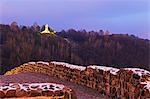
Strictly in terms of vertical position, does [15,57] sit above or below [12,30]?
below

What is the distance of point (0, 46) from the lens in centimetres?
1270

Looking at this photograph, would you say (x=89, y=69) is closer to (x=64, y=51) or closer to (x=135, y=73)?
(x=135, y=73)

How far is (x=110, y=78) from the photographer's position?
15.7ft

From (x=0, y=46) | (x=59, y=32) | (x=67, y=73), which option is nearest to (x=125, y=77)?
(x=67, y=73)

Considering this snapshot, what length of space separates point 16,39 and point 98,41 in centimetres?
394

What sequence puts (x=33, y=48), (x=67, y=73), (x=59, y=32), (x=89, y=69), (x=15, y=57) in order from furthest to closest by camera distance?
(x=59, y=32)
(x=33, y=48)
(x=15, y=57)
(x=67, y=73)
(x=89, y=69)

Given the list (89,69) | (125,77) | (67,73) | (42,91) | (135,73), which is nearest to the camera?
(42,91)

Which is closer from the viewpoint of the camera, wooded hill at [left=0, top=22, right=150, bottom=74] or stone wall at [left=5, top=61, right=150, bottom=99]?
stone wall at [left=5, top=61, right=150, bottom=99]

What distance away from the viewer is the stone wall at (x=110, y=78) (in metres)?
3.58

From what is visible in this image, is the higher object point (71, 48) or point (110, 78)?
point (110, 78)

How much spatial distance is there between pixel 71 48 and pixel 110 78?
10.9 meters

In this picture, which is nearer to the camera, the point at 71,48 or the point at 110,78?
the point at 110,78

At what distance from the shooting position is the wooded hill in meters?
14.1

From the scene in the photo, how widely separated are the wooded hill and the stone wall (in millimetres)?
6684
